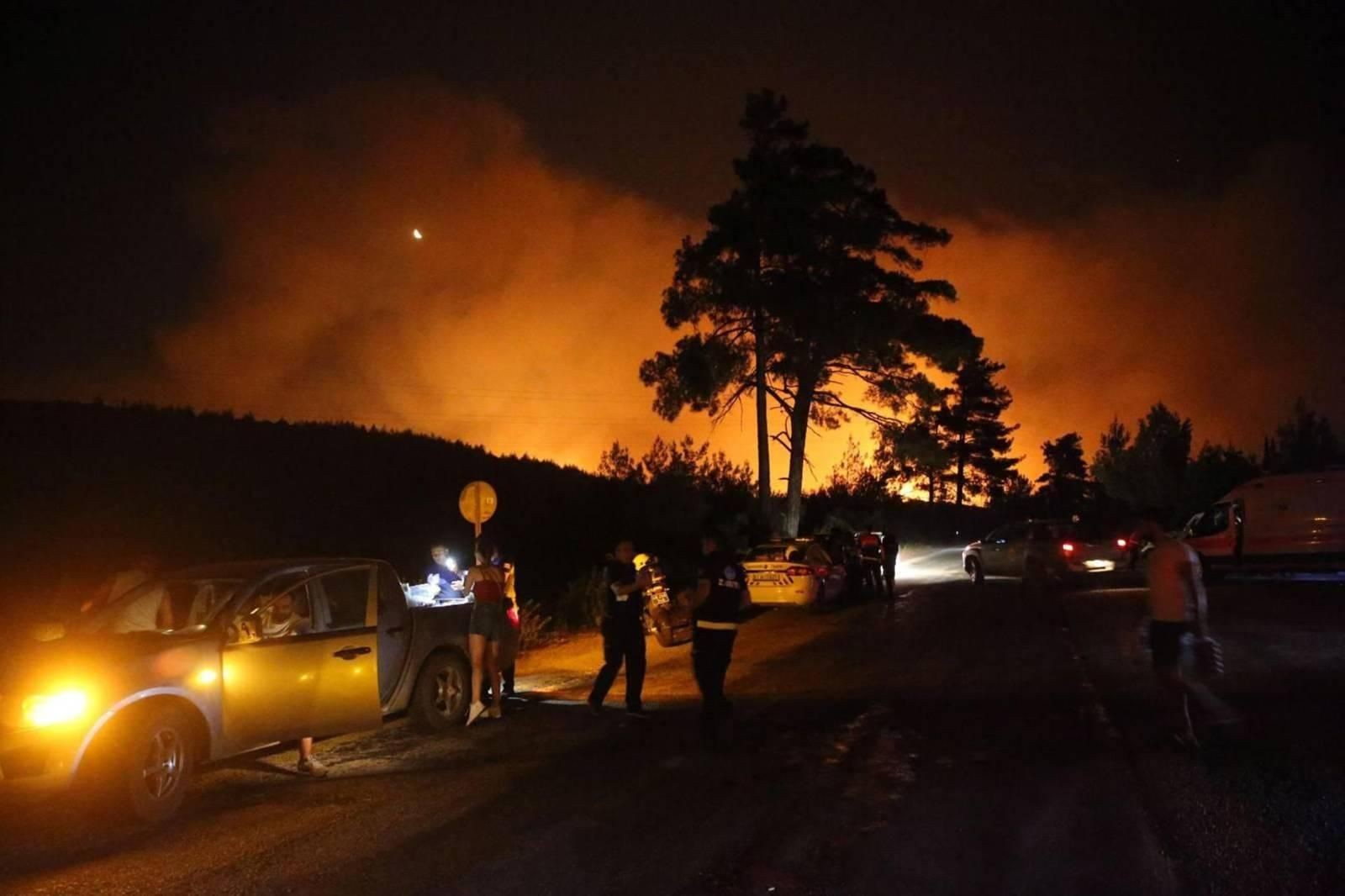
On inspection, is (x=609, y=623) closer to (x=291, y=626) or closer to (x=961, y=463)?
(x=291, y=626)

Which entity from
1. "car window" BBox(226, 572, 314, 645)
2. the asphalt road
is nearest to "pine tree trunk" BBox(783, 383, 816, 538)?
the asphalt road

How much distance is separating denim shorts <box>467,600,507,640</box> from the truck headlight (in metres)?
4.18

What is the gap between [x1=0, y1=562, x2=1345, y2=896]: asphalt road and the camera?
628 centimetres

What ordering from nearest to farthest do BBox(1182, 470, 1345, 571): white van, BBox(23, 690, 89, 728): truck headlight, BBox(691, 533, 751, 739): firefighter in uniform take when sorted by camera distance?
BBox(23, 690, 89, 728): truck headlight → BBox(691, 533, 751, 739): firefighter in uniform → BBox(1182, 470, 1345, 571): white van

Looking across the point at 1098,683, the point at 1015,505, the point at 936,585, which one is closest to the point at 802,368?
the point at 936,585

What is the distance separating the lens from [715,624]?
10242mm

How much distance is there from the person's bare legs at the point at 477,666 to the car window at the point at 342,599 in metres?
1.52

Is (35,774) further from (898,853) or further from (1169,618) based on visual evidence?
(1169,618)

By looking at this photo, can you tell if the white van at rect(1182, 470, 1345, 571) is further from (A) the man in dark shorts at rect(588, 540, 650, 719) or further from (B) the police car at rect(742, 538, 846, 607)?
(A) the man in dark shorts at rect(588, 540, 650, 719)

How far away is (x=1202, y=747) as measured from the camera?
899 cm

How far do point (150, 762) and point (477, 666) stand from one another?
149 inches

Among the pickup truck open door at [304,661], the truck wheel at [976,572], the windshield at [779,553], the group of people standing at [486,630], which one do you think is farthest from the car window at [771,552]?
the pickup truck open door at [304,661]

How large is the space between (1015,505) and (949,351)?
48618mm

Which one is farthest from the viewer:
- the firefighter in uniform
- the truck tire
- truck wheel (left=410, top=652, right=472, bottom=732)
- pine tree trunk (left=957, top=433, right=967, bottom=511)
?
pine tree trunk (left=957, top=433, right=967, bottom=511)
